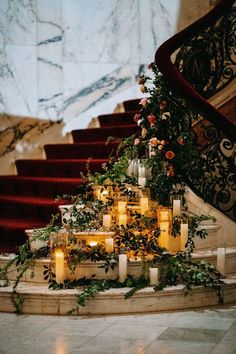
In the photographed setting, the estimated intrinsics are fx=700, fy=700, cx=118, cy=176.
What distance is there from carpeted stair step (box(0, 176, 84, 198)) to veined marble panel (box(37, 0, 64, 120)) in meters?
1.19

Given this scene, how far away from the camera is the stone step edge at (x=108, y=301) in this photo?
5.07 metres

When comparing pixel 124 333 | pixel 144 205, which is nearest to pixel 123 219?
pixel 144 205

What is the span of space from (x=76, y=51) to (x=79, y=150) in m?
1.48

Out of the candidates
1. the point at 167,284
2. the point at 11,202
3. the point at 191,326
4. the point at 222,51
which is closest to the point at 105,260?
the point at 167,284

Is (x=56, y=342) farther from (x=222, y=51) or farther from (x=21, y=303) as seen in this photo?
(x=222, y=51)

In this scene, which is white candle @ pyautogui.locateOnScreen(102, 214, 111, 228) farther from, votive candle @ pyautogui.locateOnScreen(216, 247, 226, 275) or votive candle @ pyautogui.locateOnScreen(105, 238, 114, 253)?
votive candle @ pyautogui.locateOnScreen(216, 247, 226, 275)

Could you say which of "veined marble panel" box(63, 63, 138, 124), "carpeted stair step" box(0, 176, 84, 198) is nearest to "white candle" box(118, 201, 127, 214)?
"carpeted stair step" box(0, 176, 84, 198)

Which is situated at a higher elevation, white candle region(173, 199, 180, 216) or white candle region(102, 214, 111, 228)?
white candle region(173, 199, 180, 216)

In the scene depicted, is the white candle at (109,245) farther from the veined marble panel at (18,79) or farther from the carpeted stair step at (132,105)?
the carpeted stair step at (132,105)

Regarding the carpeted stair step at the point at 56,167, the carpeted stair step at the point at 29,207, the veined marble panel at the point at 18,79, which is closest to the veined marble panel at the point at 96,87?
the veined marble panel at the point at 18,79

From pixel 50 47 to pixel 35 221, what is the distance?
2.68m

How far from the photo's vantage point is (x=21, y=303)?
16.7ft

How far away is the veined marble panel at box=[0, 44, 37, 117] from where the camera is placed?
315 inches

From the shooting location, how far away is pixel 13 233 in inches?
241
